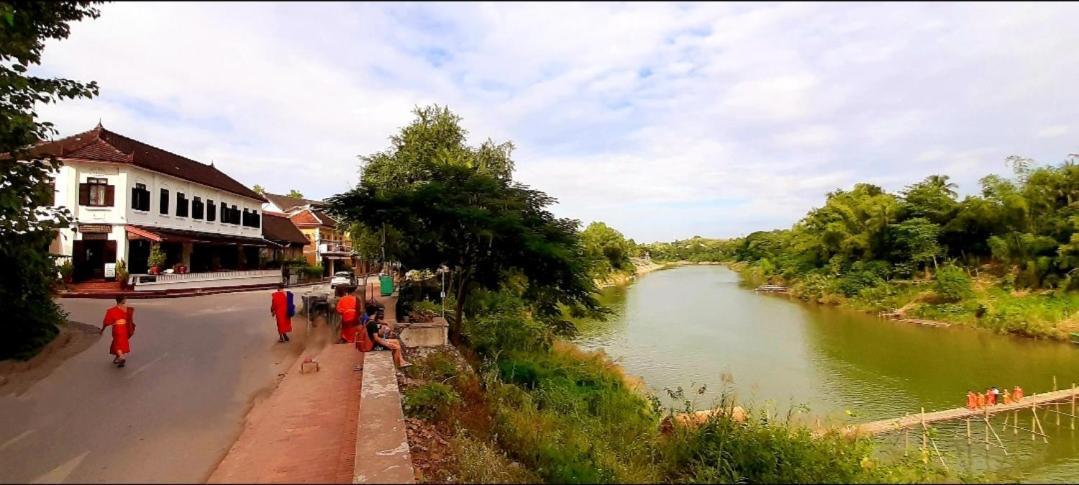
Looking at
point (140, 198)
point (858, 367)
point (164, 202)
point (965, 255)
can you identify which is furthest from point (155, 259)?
Result: point (965, 255)

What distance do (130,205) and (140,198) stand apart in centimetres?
78

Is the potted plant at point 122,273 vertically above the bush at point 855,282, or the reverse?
the potted plant at point 122,273

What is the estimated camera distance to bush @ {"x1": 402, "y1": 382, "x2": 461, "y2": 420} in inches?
247

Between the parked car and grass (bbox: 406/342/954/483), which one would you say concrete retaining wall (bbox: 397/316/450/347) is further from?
the parked car

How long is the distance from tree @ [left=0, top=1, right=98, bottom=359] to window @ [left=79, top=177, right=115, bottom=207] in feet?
44.7

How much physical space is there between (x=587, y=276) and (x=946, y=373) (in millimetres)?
14296

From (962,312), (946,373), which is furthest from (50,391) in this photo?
(962,312)

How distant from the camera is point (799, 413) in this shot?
526 inches

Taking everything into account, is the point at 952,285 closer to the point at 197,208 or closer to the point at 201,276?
the point at 201,276

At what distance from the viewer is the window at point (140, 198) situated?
2069 centimetres

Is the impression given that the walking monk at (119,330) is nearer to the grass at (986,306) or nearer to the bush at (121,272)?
the bush at (121,272)

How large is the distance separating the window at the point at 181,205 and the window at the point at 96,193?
3428 millimetres

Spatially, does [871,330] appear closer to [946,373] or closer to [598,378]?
[946,373]

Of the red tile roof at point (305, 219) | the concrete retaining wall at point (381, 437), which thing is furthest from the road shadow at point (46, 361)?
the red tile roof at point (305, 219)
